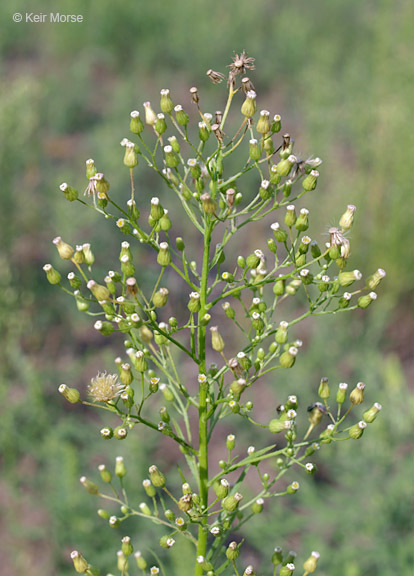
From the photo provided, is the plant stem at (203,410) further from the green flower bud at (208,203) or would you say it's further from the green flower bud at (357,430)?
the green flower bud at (357,430)

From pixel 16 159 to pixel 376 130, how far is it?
14.3 feet

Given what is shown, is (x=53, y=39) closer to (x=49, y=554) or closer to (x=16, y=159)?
(x=16, y=159)

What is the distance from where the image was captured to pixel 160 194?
9750 mm

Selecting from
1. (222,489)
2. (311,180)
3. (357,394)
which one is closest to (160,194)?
(311,180)

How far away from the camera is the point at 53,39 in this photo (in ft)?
45.3

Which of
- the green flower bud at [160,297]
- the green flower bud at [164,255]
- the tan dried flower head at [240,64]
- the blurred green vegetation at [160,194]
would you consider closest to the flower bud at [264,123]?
the tan dried flower head at [240,64]

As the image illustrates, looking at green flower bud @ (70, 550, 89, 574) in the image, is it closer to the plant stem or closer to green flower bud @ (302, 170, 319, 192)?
the plant stem

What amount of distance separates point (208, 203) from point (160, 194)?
7.65 metres

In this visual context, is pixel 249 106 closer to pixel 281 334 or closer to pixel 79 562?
pixel 281 334

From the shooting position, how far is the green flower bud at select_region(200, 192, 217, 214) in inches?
86.7

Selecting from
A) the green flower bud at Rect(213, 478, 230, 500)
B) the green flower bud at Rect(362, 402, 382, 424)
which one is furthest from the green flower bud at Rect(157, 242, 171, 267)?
the green flower bud at Rect(362, 402, 382, 424)

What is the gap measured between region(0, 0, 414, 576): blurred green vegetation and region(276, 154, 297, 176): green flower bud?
118 inches

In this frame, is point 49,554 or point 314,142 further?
point 314,142

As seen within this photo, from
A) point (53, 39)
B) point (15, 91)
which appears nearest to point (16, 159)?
point (15, 91)
